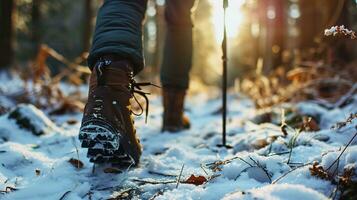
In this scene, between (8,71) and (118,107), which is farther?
(8,71)

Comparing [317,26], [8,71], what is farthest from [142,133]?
[8,71]

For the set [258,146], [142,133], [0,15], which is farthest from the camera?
[0,15]

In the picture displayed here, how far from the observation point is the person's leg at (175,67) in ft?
8.49

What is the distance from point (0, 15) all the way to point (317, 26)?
748 centimetres

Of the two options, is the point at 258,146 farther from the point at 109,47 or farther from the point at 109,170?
the point at 109,47

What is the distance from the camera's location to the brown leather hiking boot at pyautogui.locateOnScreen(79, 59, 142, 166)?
1383 mm

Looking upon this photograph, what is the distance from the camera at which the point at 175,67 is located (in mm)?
2600

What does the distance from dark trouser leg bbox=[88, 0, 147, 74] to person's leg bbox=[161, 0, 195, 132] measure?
0.86 metres

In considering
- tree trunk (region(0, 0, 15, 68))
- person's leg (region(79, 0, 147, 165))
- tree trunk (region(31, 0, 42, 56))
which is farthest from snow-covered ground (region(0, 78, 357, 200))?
tree trunk (region(31, 0, 42, 56))

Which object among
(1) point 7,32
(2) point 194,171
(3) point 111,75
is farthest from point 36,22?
(2) point 194,171

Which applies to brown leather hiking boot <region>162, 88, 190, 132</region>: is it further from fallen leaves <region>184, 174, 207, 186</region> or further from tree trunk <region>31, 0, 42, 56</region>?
tree trunk <region>31, 0, 42, 56</region>

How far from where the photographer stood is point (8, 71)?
29.0ft

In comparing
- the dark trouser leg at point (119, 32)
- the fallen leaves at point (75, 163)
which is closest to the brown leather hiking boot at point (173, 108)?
the dark trouser leg at point (119, 32)

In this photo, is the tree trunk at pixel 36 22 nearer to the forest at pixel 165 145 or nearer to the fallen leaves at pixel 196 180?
the forest at pixel 165 145
